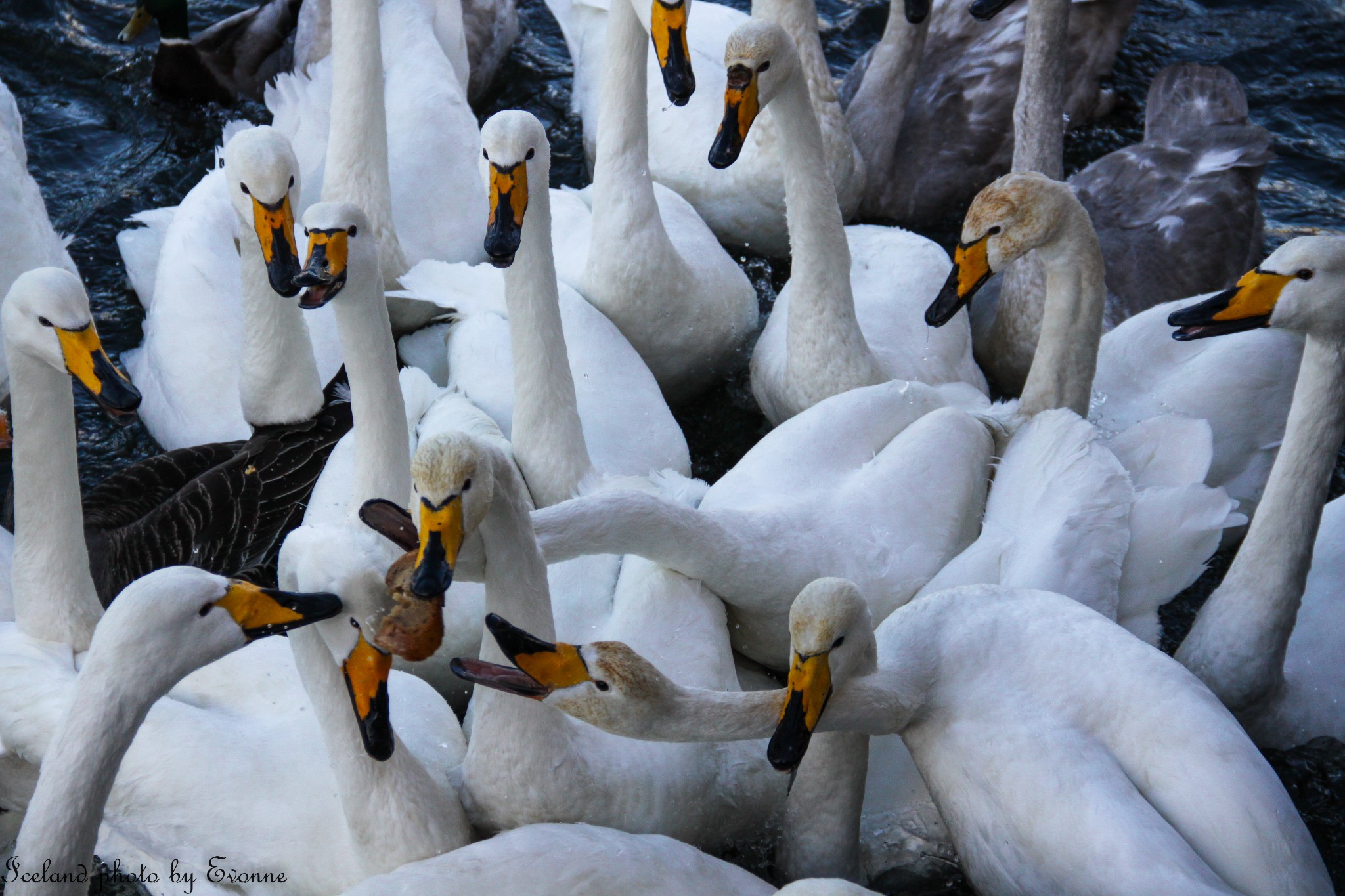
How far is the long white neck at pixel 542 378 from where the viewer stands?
16.1ft

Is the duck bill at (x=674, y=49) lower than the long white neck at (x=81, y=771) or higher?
higher

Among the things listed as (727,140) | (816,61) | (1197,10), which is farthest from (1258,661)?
(1197,10)

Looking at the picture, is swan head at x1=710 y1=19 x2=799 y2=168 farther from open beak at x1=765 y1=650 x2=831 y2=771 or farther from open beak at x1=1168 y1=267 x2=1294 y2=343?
open beak at x1=765 y1=650 x2=831 y2=771

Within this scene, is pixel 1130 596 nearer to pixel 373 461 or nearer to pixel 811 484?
pixel 811 484

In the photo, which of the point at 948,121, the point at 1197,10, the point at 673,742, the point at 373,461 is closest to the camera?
the point at 673,742

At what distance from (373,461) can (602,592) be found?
2.77 ft

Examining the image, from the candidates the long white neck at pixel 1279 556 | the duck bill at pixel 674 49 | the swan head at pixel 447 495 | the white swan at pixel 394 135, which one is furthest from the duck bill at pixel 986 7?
the swan head at pixel 447 495

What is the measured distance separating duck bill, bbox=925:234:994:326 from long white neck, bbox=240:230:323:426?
2.25 meters

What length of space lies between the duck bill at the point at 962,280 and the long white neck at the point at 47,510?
286 centimetres

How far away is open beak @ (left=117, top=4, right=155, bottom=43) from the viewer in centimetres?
834

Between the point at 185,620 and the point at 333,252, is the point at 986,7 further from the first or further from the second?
the point at 185,620

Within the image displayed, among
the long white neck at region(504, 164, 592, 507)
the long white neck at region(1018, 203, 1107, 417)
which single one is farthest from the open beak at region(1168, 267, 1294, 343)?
the long white neck at region(504, 164, 592, 507)

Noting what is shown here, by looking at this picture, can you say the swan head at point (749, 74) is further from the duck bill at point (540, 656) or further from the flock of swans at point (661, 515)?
the duck bill at point (540, 656)

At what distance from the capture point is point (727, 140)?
530 cm
